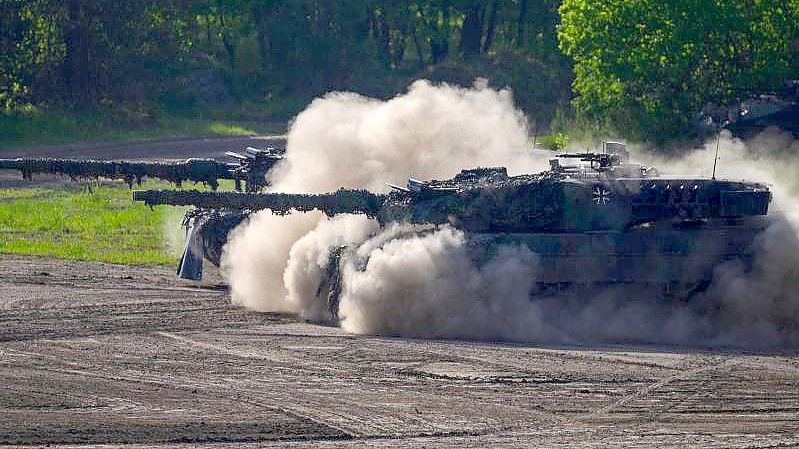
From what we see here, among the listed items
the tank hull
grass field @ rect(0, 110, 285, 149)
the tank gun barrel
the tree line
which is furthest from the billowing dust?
grass field @ rect(0, 110, 285, 149)

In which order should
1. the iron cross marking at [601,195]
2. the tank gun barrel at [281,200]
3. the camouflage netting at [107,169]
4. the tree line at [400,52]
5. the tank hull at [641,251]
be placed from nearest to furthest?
1. the tank hull at [641,251]
2. the iron cross marking at [601,195]
3. the tank gun barrel at [281,200]
4. the camouflage netting at [107,169]
5. the tree line at [400,52]

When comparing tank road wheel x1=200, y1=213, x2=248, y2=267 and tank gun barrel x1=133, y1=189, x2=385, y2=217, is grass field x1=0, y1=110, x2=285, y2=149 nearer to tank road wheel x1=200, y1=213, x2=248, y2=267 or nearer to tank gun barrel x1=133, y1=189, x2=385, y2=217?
tank road wheel x1=200, y1=213, x2=248, y2=267

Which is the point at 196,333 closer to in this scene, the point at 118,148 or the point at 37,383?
the point at 37,383

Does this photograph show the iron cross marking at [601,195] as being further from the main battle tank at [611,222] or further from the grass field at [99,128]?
the grass field at [99,128]

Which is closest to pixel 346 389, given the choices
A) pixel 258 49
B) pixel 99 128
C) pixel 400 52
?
pixel 99 128

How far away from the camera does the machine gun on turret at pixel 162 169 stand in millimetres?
22969

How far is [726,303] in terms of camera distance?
18.8 meters

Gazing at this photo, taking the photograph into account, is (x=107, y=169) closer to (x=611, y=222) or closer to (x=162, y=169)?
(x=162, y=169)

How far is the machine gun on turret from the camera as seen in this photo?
23.0 meters

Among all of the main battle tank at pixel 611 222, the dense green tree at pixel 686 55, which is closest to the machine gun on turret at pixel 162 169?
the main battle tank at pixel 611 222

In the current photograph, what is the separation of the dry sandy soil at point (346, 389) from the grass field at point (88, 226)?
23.2ft

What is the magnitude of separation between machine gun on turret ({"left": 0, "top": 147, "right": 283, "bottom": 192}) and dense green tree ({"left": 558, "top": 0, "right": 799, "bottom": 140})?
16255 millimetres

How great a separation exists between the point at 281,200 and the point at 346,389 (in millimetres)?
6431

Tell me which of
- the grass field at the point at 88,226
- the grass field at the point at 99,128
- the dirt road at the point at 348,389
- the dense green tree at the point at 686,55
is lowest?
the dirt road at the point at 348,389
